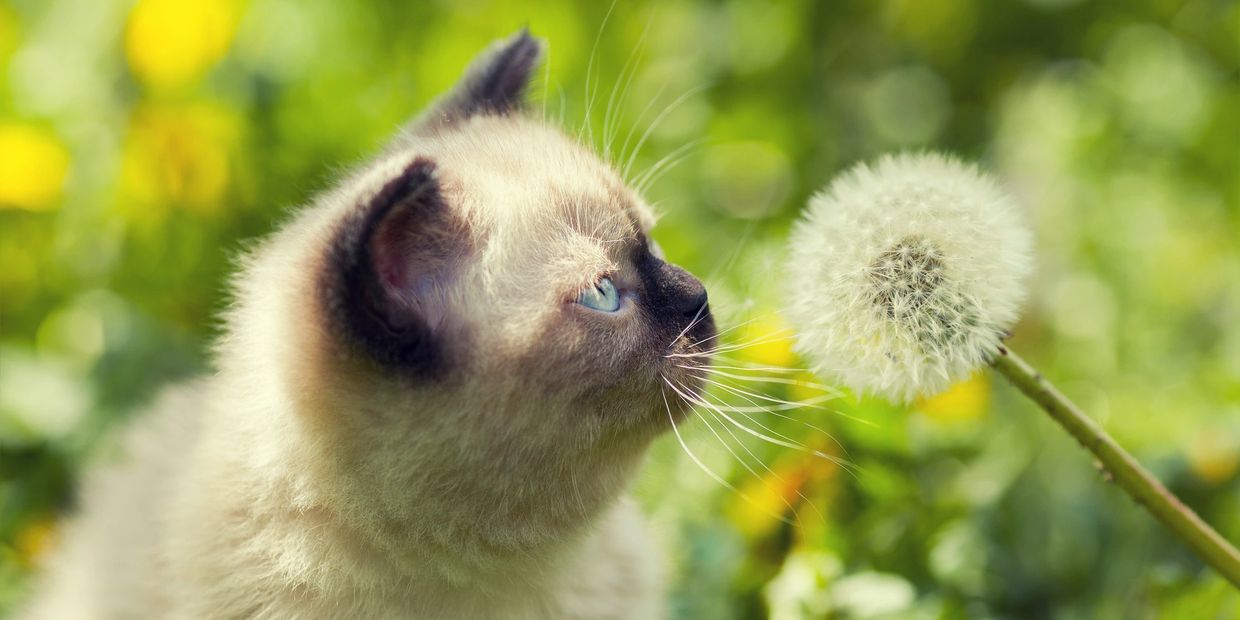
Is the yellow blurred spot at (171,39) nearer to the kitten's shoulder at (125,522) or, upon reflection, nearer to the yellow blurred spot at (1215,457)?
the kitten's shoulder at (125,522)


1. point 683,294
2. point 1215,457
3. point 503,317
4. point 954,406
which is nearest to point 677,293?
point 683,294

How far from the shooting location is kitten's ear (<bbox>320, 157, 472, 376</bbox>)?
0.86m

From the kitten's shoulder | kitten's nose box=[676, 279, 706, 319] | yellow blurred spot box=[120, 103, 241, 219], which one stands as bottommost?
the kitten's shoulder

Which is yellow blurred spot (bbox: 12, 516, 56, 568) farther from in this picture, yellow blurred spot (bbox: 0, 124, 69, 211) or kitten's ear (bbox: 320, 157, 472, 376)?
kitten's ear (bbox: 320, 157, 472, 376)

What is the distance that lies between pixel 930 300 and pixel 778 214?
3.79ft

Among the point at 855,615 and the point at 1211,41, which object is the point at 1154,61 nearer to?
the point at 1211,41

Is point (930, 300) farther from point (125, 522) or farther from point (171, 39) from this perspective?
point (171, 39)

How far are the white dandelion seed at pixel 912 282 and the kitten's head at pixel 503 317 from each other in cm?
13

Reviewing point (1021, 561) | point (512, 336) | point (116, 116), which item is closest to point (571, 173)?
point (512, 336)

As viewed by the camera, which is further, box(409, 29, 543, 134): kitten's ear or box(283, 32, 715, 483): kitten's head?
box(409, 29, 543, 134): kitten's ear

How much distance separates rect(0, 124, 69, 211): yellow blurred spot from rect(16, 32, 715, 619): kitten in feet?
3.30

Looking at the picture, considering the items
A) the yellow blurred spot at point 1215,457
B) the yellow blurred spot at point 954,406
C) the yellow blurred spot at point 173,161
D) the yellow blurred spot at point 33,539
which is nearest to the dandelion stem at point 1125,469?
the yellow blurred spot at point 1215,457

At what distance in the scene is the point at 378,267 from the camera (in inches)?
36.5

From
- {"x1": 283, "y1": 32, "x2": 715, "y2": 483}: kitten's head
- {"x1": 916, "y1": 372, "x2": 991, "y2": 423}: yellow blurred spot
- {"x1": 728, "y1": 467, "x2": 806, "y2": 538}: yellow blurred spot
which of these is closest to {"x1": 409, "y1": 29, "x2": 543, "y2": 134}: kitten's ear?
{"x1": 283, "y1": 32, "x2": 715, "y2": 483}: kitten's head
